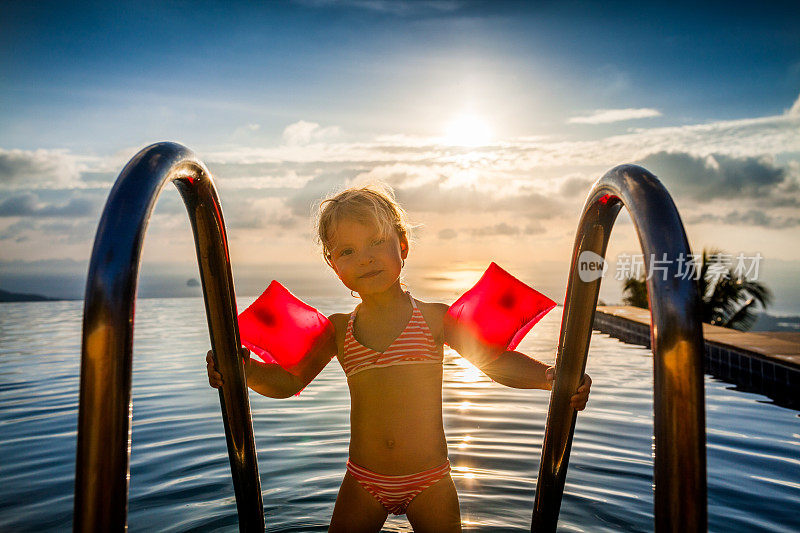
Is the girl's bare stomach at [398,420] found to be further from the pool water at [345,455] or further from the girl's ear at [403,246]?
the pool water at [345,455]

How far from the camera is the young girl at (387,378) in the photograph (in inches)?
100

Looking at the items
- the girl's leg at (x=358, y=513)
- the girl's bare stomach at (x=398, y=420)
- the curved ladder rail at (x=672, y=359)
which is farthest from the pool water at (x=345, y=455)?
the curved ladder rail at (x=672, y=359)

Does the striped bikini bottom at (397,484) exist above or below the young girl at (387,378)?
below

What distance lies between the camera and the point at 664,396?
4.37 ft

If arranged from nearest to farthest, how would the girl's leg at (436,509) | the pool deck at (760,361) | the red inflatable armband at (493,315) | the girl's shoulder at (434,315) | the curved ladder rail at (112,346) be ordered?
the curved ladder rail at (112,346) → the girl's leg at (436,509) → the red inflatable armband at (493,315) → the girl's shoulder at (434,315) → the pool deck at (760,361)

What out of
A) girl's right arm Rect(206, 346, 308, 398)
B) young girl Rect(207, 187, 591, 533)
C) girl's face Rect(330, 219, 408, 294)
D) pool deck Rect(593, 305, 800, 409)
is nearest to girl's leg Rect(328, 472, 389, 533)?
young girl Rect(207, 187, 591, 533)

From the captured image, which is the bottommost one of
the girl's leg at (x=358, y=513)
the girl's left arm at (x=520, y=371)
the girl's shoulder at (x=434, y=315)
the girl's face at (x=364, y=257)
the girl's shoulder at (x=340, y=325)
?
the girl's leg at (x=358, y=513)

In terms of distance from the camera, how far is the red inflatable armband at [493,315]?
2627 millimetres

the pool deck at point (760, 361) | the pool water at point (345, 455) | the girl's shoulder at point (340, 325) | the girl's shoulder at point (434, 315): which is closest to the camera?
the girl's shoulder at point (434, 315)

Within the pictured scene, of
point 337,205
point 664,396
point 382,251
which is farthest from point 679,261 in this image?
point 337,205

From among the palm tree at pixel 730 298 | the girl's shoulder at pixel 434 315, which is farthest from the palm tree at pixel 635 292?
the girl's shoulder at pixel 434 315

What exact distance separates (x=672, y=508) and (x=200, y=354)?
11.2 m

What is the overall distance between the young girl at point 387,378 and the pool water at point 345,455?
1.06m

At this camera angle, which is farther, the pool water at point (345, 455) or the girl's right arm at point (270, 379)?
the pool water at point (345, 455)
